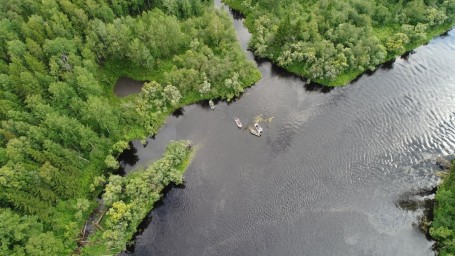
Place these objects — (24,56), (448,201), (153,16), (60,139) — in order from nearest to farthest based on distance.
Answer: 1. (448,201)
2. (60,139)
3. (24,56)
4. (153,16)

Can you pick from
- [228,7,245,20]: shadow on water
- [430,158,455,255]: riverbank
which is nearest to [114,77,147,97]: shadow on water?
[228,7,245,20]: shadow on water

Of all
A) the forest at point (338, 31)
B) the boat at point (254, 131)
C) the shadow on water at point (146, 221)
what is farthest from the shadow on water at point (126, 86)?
the forest at point (338, 31)

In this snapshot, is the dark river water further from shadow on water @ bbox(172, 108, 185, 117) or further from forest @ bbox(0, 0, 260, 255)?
forest @ bbox(0, 0, 260, 255)

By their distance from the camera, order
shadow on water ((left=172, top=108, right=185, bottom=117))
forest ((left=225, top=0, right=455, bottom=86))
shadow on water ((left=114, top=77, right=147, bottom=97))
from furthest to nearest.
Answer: forest ((left=225, top=0, right=455, bottom=86)), shadow on water ((left=114, top=77, right=147, bottom=97)), shadow on water ((left=172, top=108, right=185, bottom=117))

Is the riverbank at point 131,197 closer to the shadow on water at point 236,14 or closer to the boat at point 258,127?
the boat at point 258,127

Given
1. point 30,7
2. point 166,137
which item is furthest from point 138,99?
point 30,7

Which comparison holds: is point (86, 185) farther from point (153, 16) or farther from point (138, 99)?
point (153, 16)
